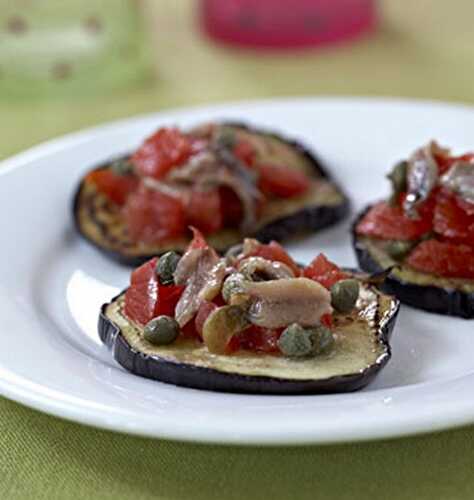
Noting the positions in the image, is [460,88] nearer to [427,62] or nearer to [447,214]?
[427,62]

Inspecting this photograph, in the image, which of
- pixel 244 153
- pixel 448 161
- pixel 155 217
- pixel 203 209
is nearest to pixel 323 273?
pixel 448 161

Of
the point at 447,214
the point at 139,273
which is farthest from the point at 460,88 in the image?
the point at 139,273

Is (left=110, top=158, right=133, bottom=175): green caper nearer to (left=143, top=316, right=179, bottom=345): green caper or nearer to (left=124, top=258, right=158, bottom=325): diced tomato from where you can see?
(left=124, top=258, right=158, bottom=325): diced tomato

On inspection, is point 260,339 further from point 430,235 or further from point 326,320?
point 430,235

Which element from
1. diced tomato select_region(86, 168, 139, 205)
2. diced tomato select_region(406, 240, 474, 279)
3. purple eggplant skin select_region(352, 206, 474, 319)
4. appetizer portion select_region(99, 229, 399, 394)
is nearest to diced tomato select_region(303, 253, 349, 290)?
appetizer portion select_region(99, 229, 399, 394)

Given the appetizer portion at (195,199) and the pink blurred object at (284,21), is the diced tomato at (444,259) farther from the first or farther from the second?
the pink blurred object at (284,21)

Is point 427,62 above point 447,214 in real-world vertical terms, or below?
below
